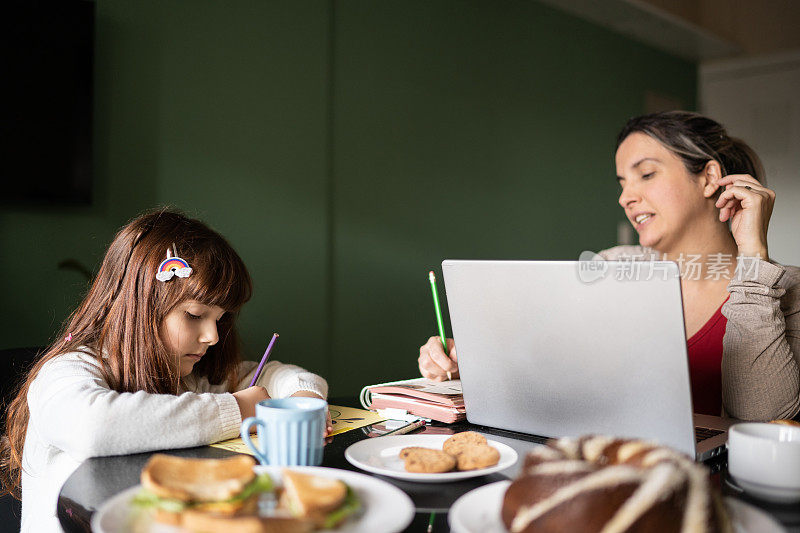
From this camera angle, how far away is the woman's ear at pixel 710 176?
5.31 ft

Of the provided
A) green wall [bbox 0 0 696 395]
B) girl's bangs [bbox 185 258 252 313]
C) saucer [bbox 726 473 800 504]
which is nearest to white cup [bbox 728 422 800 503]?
saucer [bbox 726 473 800 504]

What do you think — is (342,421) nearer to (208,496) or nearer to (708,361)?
(208,496)

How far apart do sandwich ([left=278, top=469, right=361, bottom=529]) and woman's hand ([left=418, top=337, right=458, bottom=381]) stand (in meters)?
0.68

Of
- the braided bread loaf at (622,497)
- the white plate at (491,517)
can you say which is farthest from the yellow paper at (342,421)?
the braided bread loaf at (622,497)

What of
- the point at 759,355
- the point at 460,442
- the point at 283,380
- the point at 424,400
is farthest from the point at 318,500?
the point at 759,355

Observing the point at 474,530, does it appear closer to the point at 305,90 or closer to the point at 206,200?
the point at 206,200

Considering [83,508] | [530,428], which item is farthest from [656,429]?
[83,508]

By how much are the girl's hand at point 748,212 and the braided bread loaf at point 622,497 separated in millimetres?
995

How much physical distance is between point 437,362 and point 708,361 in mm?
648

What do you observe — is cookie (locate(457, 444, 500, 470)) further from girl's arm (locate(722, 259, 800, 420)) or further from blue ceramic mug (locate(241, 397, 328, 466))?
girl's arm (locate(722, 259, 800, 420))

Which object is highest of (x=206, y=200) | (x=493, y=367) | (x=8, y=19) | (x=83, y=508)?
(x=8, y=19)

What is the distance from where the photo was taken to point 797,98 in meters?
4.55

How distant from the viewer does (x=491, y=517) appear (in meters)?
0.60

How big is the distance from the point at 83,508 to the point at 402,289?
96.3 inches
